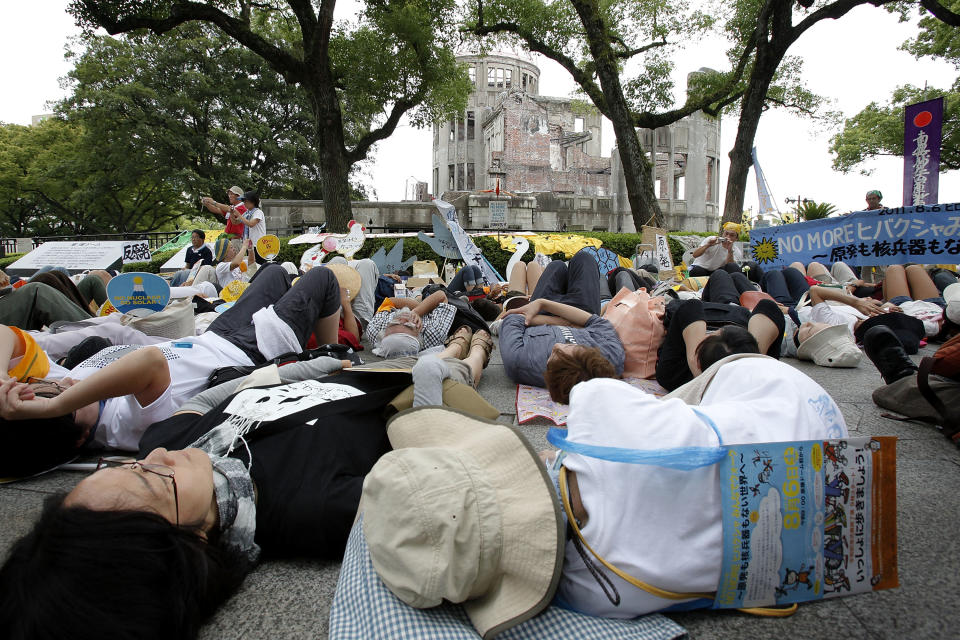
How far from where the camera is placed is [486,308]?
5672mm

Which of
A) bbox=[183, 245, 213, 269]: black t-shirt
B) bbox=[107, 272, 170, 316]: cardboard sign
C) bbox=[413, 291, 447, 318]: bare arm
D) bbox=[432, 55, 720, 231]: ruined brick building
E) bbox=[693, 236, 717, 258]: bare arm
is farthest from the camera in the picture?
bbox=[432, 55, 720, 231]: ruined brick building

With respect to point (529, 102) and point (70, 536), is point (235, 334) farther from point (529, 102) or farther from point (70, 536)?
point (529, 102)

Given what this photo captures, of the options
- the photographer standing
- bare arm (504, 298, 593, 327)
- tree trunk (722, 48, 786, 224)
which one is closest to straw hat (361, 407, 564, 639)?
bare arm (504, 298, 593, 327)

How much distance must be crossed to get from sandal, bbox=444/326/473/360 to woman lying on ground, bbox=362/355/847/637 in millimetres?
2580

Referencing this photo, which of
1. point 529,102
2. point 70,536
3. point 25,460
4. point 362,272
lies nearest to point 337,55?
point 362,272

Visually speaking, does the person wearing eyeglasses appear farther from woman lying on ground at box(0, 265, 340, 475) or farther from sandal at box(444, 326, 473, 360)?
sandal at box(444, 326, 473, 360)

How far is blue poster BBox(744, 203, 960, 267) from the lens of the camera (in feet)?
16.5

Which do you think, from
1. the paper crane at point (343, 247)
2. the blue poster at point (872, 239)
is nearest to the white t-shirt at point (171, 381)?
the paper crane at point (343, 247)

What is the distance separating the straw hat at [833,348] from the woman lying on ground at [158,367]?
3.91 m

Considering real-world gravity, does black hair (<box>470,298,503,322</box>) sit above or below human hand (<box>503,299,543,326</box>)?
below

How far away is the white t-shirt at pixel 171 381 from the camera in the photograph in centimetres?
235

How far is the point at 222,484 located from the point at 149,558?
39cm

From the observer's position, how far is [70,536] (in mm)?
1128

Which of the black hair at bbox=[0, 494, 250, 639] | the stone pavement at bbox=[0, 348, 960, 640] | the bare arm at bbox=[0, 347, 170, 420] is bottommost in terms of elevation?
the stone pavement at bbox=[0, 348, 960, 640]
